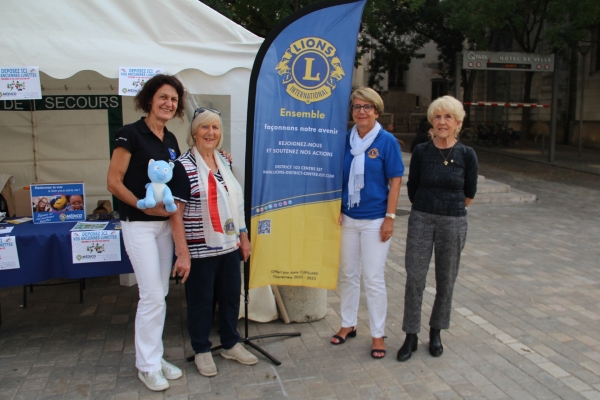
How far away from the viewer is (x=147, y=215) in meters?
3.17

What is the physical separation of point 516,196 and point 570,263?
16.1 feet

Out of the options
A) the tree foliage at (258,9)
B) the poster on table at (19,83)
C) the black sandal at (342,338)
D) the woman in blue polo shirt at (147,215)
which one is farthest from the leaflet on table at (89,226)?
the tree foliage at (258,9)

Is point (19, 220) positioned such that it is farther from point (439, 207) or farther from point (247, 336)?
point (439, 207)

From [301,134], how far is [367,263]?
102 centimetres

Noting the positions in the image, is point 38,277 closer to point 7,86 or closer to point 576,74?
point 7,86

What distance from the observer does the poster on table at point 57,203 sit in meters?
4.17

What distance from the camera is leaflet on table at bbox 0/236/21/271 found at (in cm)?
364

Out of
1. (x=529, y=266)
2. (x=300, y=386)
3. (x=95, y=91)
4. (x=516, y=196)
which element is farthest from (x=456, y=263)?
(x=516, y=196)

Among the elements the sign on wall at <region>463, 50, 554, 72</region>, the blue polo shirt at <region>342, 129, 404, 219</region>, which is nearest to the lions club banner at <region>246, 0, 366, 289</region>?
A: the blue polo shirt at <region>342, 129, 404, 219</region>

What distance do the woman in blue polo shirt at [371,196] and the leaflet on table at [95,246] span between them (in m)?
1.65

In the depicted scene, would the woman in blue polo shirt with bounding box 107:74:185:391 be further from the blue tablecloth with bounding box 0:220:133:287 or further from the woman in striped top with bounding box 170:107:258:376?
the blue tablecloth with bounding box 0:220:133:287

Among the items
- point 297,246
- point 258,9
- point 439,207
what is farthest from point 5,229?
point 258,9

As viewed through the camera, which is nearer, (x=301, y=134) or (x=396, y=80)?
(x=301, y=134)

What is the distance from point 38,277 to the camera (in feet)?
12.3
